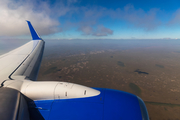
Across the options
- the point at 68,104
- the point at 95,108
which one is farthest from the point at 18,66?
the point at 95,108

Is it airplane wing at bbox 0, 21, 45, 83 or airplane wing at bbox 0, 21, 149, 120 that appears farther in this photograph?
airplane wing at bbox 0, 21, 45, 83

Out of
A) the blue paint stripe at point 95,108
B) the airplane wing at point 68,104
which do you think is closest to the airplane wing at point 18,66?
the airplane wing at point 68,104

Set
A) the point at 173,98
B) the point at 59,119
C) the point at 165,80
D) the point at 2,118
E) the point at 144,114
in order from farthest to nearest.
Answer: the point at 165,80 → the point at 173,98 → the point at 144,114 → the point at 59,119 → the point at 2,118

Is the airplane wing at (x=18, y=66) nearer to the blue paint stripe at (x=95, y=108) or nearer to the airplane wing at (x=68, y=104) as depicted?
the airplane wing at (x=68, y=104)

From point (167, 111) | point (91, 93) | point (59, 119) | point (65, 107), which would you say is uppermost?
point (91, 93)

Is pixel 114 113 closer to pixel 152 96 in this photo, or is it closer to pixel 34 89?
pixel 34 89

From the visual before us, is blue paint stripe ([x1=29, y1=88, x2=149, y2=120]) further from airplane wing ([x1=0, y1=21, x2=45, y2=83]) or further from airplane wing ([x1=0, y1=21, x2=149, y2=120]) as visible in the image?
airplane wing ([x1=0, y1=21, x2=45, y2=83])

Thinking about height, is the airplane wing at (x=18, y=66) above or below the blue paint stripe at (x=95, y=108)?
above

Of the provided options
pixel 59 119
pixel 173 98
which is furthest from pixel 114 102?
pixel 173 98

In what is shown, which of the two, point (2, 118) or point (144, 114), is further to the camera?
point (144, 114)

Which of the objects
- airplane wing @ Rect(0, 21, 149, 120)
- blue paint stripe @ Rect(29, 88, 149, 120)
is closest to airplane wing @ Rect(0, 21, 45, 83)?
airplane wing @ Rect(0, 21, 149, 120)

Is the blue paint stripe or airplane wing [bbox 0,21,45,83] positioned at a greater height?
airplane wing [bbox 0,21,45,83]
